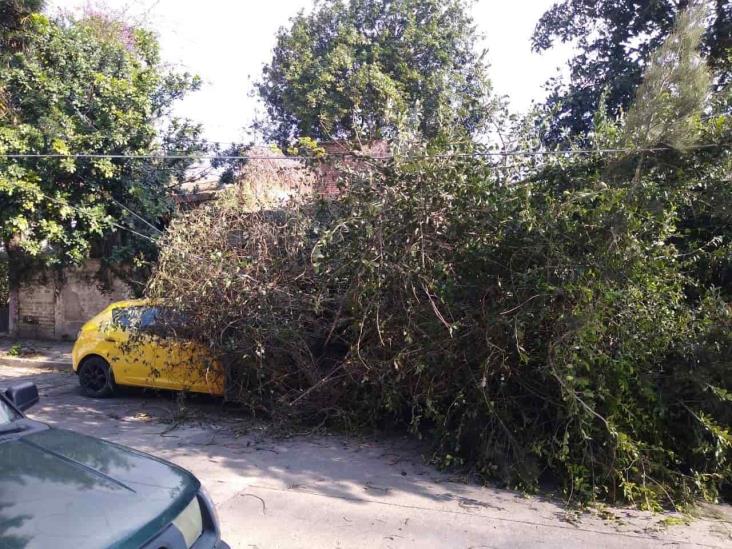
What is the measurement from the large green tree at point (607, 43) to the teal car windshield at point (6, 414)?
939 centimetres

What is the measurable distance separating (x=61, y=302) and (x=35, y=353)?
1.92 metres

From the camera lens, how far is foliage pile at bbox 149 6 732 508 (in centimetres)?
571

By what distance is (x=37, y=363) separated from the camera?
12.4m

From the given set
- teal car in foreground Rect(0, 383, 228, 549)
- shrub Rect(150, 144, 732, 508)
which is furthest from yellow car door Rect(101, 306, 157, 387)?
teal car in foreground Rect(0, 383, 228, 549)

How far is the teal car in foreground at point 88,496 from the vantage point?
8.13 ft

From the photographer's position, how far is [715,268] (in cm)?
670

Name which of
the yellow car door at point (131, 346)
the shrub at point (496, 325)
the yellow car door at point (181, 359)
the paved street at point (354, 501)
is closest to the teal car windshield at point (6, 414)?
the paved street at point (354, 501)

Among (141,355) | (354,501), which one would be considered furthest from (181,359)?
(354,501)

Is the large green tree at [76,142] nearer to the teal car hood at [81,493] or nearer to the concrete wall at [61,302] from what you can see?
the concrete wall at [61,302]

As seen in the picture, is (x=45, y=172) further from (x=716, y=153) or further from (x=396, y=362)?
(x=716, y=153)

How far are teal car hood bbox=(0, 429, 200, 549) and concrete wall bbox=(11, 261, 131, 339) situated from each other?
38.4 ft

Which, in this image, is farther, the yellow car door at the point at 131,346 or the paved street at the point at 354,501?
the yellow car door at the point at 131,346

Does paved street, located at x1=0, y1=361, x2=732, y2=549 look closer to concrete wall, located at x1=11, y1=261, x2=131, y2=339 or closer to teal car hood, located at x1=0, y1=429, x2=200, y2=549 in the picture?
teal car hood, located at x1=0, y1=429, x2=200, y2=549

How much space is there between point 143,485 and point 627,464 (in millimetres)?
4430
